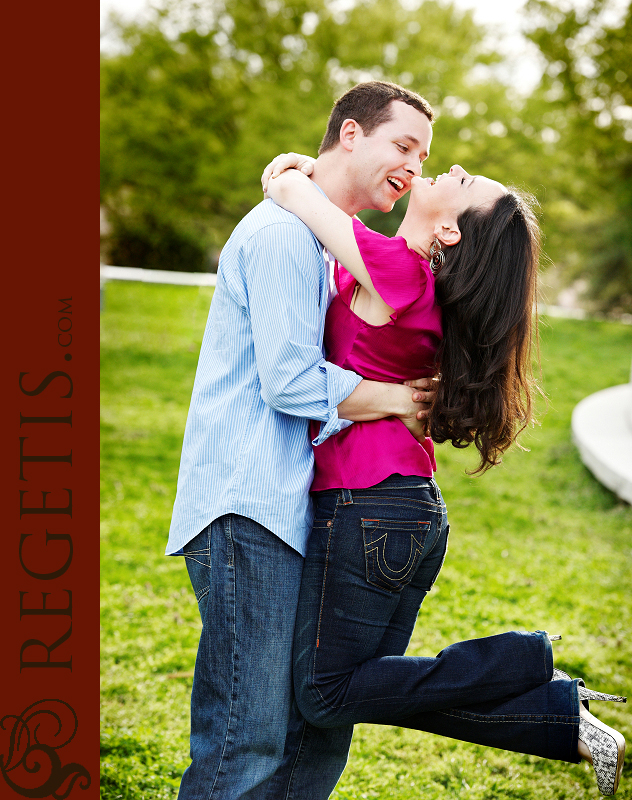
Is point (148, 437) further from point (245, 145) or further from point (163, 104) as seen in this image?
point (163, 104)

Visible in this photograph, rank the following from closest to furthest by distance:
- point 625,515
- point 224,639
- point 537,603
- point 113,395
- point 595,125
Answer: point 224,639
point 537,603
point 625,515
point 113,395
point 595,125

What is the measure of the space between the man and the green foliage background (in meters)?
16.9

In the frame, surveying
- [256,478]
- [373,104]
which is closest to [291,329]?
[256,478]

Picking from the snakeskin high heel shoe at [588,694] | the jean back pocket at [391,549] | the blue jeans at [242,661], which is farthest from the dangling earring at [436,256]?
the snakeskin high heel shoe at [588,694]

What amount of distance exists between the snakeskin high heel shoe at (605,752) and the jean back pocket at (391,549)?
623mm

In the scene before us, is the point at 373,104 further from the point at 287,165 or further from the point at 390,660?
the point at 390,660

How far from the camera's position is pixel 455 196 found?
2227 millimetres

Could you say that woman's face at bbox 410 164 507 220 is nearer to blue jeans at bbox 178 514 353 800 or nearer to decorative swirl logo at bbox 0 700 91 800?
blue jeans at bbox 178 514 353 800

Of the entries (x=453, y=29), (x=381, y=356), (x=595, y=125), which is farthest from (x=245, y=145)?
(x=381, y=356)

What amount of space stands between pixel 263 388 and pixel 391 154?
849 mm

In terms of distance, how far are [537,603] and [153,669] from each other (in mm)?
2562

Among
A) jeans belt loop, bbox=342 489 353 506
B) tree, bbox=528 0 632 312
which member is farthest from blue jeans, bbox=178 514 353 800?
tree, bbox=528 0 632 312

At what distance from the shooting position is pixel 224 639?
215 centimetres

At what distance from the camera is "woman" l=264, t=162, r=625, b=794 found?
7.02ft
